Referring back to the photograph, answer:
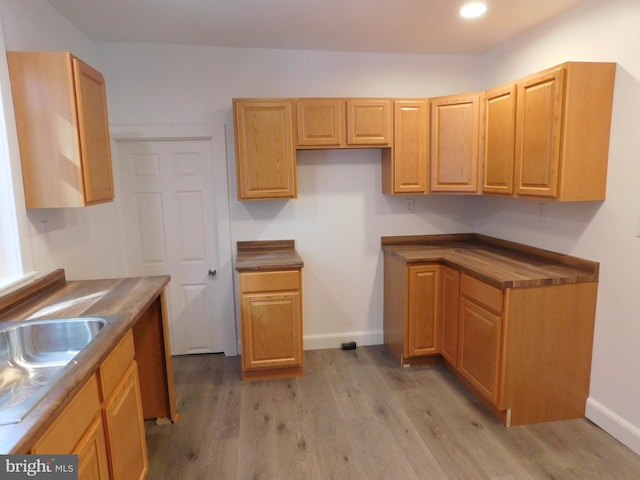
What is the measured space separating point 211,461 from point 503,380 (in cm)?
172

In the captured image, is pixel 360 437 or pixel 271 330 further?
pixel 271 330

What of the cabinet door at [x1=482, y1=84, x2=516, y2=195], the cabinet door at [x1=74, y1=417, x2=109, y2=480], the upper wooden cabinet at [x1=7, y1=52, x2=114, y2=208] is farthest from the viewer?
the cabinet door at [x1=482, y1=84, x2=516, y2=195]

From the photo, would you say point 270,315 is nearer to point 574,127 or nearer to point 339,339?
point 339,339

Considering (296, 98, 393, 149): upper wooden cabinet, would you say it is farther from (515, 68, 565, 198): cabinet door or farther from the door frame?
(515, 68, 565, 198): cabinet door

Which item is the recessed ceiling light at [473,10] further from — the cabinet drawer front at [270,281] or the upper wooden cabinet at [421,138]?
the cabinet drawer front at [270,281]

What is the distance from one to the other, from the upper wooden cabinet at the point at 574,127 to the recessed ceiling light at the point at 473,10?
54cm

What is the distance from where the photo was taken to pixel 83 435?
131cm

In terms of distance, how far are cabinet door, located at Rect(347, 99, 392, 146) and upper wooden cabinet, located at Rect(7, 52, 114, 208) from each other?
1.74 meters

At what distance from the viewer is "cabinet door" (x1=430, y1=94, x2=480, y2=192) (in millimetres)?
2965

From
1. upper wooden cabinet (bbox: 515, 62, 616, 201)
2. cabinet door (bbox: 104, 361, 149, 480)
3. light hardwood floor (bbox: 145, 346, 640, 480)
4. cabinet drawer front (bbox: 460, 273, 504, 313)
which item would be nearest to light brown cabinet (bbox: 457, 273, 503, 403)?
cabinet drawer front (bbox: 460, 273, 504, 313)

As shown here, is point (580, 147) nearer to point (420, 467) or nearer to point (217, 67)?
point (420, 467)

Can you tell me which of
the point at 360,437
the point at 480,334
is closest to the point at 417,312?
the point at 480,334

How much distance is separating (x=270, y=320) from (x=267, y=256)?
0.50 m

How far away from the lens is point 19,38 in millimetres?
2029
